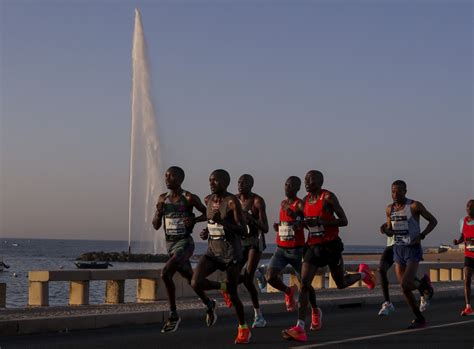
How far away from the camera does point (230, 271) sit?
1169 centimetres

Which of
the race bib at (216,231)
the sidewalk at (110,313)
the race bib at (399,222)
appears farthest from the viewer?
the race bib at (399,222)

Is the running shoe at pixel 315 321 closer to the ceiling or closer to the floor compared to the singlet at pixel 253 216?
closer to the floor

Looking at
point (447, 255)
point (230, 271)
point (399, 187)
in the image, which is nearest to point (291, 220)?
point (399, 187)

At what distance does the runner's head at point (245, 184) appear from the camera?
14172 mm

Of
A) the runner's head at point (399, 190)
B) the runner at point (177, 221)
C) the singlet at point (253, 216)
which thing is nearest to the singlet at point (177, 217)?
the runner at point (177, 221)

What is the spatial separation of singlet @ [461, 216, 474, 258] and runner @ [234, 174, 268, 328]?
435 cm

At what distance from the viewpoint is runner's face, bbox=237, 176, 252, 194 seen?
558 inches

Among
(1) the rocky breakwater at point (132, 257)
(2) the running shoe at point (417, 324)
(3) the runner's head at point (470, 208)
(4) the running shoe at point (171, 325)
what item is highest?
(3) the runner's head at point (470, 208)

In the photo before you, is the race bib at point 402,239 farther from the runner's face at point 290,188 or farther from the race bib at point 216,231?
the race bib at point 216,231

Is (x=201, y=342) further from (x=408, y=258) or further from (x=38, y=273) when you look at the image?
(x=38, y=273)

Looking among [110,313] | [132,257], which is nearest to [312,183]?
[110,313]

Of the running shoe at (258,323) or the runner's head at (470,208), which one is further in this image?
the runner's head at (470,208)

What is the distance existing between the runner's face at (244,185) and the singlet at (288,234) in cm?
62

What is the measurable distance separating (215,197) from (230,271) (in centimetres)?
92
